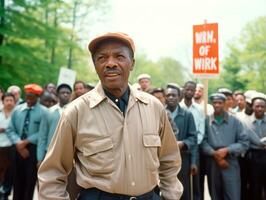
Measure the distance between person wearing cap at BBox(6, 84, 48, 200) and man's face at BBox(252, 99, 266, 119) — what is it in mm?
3362

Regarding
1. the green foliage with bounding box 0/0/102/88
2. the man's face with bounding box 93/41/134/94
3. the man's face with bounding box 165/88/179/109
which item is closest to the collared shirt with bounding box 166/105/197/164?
the man's face with bounding box 165/88/179/109

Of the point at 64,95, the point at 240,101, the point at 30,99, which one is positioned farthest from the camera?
the point at 240,101

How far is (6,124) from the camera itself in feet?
25.4

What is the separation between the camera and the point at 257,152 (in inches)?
282

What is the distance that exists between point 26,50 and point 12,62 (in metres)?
1.01

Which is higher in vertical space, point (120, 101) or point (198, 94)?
point (198, 94)

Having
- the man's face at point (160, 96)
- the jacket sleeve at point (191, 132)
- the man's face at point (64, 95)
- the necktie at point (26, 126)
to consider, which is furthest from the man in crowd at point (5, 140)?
the jacket sleeve at point (191, 132)

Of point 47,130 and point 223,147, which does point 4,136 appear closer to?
point 47,130

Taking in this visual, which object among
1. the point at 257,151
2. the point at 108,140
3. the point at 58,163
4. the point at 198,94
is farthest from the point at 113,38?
the point at 198,94

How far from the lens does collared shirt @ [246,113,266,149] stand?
276 inches

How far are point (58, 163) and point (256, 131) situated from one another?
17.2 ft

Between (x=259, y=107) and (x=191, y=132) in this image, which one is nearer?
(x=191, y=132)

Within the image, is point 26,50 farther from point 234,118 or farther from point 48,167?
point 48,167

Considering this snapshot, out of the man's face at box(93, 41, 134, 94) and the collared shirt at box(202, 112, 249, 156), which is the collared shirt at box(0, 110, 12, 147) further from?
the man's face at box(93, 41, 134, 94)
